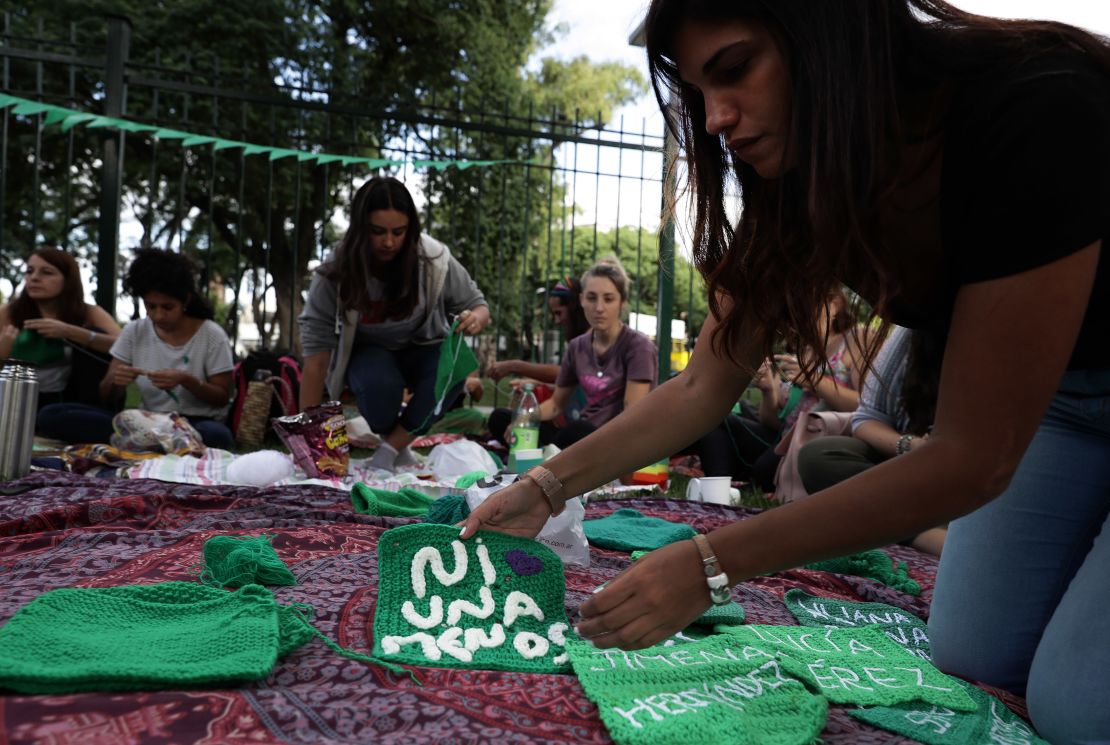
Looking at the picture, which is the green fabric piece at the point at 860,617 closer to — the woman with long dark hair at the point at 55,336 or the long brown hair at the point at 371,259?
the long brown hair at the point at 371,259

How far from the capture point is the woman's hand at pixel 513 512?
1781 mm

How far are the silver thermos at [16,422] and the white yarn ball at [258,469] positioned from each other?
0.79 metres

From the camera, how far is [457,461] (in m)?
4.57

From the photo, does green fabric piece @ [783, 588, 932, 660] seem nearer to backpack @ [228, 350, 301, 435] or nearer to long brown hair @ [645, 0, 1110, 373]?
long brown hair @ [645, 0, 1110, 373]

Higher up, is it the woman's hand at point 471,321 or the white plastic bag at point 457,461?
the woman's hand at point 471,321

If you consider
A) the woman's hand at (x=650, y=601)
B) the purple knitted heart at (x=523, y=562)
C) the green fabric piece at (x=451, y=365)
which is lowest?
the purple knitted heart at (x=523, y=562)

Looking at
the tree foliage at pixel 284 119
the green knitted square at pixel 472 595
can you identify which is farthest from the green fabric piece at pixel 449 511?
the tree foliage at pixel 284 119

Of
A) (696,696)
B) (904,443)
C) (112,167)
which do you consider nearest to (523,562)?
(696,696)

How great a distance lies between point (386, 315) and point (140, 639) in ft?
11.1

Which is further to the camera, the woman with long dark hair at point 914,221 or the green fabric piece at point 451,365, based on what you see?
the green fabric piece at point 451,365

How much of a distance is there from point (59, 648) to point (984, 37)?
167 centimetres

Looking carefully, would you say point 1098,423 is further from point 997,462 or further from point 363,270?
point 363,270

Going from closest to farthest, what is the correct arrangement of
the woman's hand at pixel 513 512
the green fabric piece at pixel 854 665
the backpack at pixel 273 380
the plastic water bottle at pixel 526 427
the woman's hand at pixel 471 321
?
1. the green fabric piece at pixel 854 665
2. the woman's hand at pixel 513 512
3. the plastic water bottle at pixel 526 427
4. the woman's hand at pixel 471 321
5. the backpack at pixel 273 380

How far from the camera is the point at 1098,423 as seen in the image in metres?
1.78
